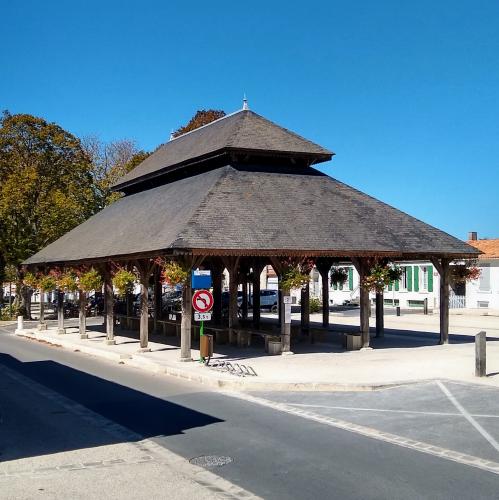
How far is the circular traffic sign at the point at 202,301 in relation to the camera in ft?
51.6

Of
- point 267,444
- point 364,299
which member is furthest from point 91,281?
point 267,444

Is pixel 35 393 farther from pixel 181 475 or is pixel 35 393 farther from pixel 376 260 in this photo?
pixel 376 260

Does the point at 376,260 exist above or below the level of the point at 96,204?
below

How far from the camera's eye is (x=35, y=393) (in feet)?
41.2

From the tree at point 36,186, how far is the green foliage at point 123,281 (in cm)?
1863

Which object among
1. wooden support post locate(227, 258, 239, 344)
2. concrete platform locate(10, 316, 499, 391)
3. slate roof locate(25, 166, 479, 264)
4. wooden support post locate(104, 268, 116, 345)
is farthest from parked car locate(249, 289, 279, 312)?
wooden support post locate(104, 268, 116, 345)

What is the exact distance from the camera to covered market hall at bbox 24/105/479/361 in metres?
17.3

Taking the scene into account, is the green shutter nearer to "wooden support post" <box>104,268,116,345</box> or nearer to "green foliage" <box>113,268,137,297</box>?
"wooden support post" <box>104,268,116,345</box>

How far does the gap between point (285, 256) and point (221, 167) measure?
5751 mm

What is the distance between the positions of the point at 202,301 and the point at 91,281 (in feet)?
28.2

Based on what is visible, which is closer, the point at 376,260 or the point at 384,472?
the point at 384,472

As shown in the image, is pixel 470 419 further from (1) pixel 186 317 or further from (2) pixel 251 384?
(1) pixel 186 317

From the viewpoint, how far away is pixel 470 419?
9953 millimetres

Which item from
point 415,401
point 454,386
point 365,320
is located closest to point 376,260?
point 365,320
